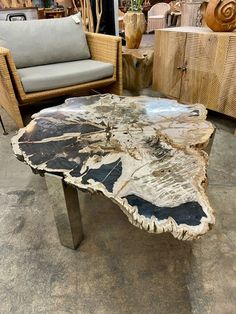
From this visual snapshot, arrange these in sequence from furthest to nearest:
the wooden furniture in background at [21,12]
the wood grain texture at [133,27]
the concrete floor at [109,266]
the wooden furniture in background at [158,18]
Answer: the wooden furniture in background at [158,18] < the wooden furniture in background at [21,12] < the wood grain texture at [133,27] < the concrete floor at [109,266]

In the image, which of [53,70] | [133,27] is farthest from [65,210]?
[133,27]

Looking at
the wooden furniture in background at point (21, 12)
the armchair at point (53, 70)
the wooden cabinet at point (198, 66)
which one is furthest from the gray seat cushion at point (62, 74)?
the wooden furniture in background at point (21, 12)

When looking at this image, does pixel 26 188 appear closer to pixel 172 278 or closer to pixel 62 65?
pixel 172 278

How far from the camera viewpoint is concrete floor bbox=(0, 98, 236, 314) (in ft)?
2.94

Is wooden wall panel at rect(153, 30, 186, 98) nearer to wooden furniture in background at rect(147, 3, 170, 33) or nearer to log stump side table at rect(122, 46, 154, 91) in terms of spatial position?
log stump side table at rect(122, 46, 154, 91)

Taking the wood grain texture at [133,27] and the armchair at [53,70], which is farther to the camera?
the wood grain texture at [133,27]

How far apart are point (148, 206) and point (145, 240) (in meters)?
0.50

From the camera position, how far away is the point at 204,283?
96 centimetres

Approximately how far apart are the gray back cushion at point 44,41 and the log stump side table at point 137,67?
0.46 meters

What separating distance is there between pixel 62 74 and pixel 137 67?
3.06ft

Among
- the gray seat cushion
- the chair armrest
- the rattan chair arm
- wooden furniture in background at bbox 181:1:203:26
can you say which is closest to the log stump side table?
the rattan chair arm

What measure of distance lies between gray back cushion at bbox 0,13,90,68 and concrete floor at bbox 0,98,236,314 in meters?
1.42

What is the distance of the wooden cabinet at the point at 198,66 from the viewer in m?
1.78

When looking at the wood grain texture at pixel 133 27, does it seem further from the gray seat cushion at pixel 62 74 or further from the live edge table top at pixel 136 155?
the live edge table top at pixel 136 155
